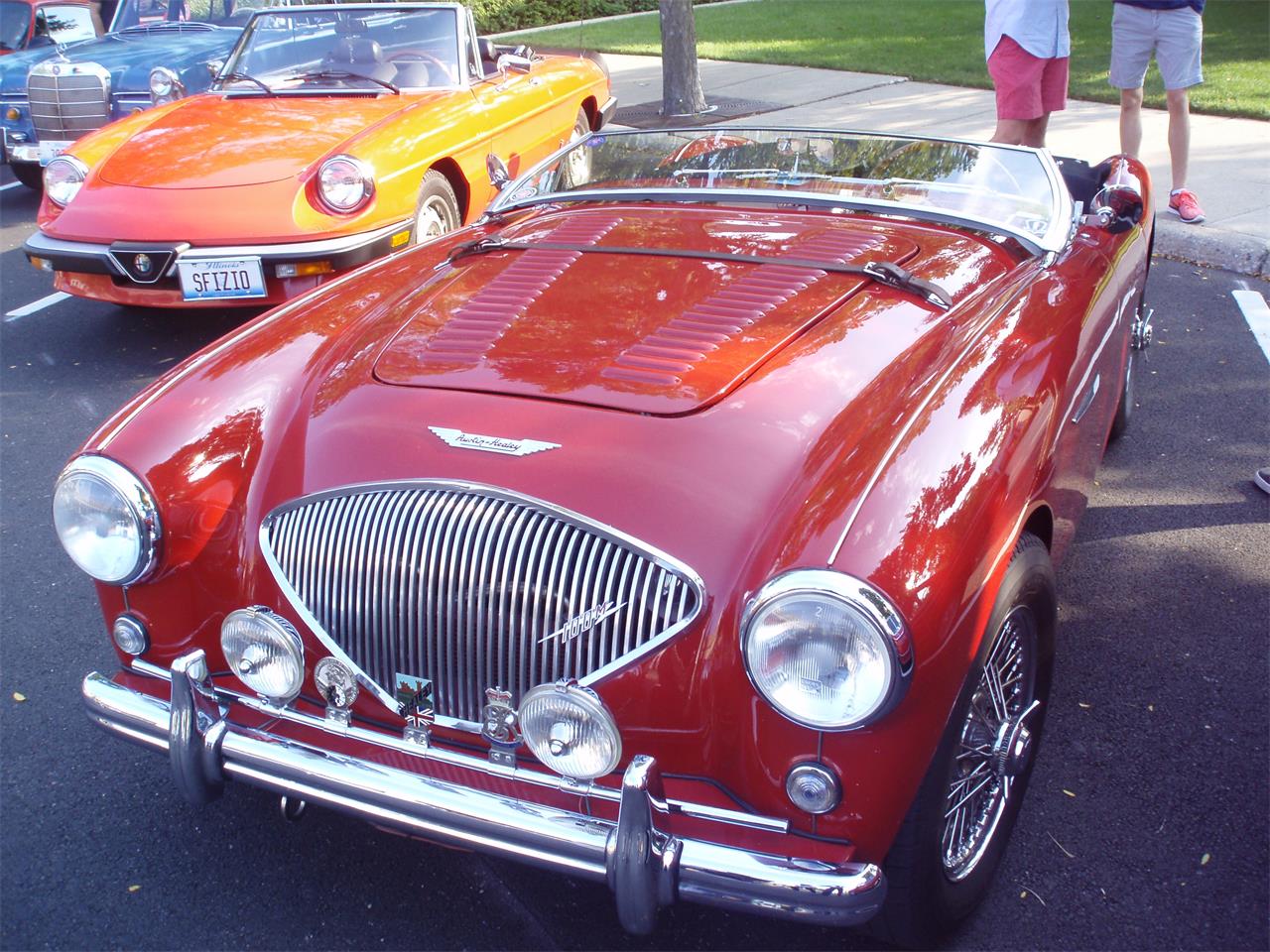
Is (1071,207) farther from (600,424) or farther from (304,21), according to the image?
(304,21)

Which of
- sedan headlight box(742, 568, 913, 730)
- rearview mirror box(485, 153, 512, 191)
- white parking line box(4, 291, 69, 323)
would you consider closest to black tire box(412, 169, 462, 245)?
rearview mirror box(485, 153, 512, 191)

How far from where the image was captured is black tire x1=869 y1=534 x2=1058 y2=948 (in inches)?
76.4

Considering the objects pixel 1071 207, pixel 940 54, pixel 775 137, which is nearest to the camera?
pixel 1071 207

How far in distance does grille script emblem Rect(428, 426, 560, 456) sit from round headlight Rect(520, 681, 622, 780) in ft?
1.44

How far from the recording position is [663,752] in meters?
1.95

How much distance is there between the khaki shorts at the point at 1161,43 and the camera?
6.08m

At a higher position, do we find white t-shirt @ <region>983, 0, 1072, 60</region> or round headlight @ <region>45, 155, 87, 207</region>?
white t-shirt @ <region>983, 0, 1072, 60</region>

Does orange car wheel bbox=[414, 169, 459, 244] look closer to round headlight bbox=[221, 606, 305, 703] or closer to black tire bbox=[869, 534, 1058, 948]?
round headlight bbox=[221, 606, 305, 703]

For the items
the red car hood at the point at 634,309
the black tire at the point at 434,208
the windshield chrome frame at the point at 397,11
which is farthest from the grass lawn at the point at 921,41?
the red car hood at the point at 634,309

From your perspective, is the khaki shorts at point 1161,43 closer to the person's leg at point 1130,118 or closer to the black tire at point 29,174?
the person's leg at point 1130,118

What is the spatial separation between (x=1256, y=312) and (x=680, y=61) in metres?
5.74

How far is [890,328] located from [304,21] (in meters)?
4.97

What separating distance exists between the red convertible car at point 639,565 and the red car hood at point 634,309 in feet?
0.04

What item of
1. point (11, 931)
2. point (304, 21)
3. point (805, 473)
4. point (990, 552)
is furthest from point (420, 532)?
point (304, 21)
